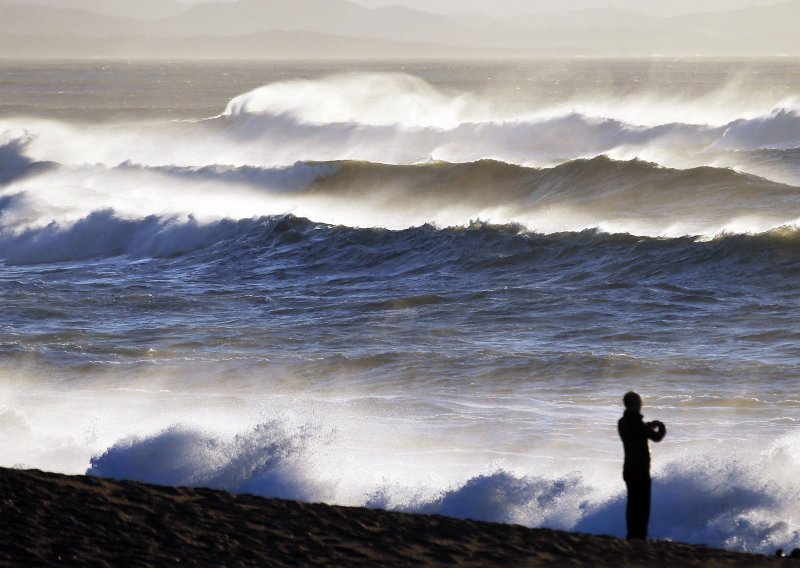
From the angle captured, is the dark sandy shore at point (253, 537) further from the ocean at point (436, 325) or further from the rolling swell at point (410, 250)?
the rolling swell at point (410, 250)

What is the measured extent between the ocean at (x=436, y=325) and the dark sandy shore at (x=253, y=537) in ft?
4.92

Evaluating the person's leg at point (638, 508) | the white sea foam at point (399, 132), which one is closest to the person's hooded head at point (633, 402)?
the person's leg at point (638, 508)

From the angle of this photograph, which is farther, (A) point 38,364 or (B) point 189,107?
(B) point 189,107

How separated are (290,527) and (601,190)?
62.5ft

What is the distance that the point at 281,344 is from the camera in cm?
1530

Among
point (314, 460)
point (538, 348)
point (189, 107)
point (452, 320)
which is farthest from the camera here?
point (189, 107)

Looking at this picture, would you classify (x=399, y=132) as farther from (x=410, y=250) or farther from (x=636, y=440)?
(x=636, y=440)

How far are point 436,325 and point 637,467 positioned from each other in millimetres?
8385

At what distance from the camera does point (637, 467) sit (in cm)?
765

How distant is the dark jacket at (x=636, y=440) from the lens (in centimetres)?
764

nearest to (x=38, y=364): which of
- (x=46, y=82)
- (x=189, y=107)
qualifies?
(x=189, y=107)

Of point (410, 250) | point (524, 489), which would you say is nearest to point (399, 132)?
point (410, 250)

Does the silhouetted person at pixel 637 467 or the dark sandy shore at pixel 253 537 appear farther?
the silhouetted person at pixel 637 467

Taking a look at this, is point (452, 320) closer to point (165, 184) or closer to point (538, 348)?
point (538, 348)
